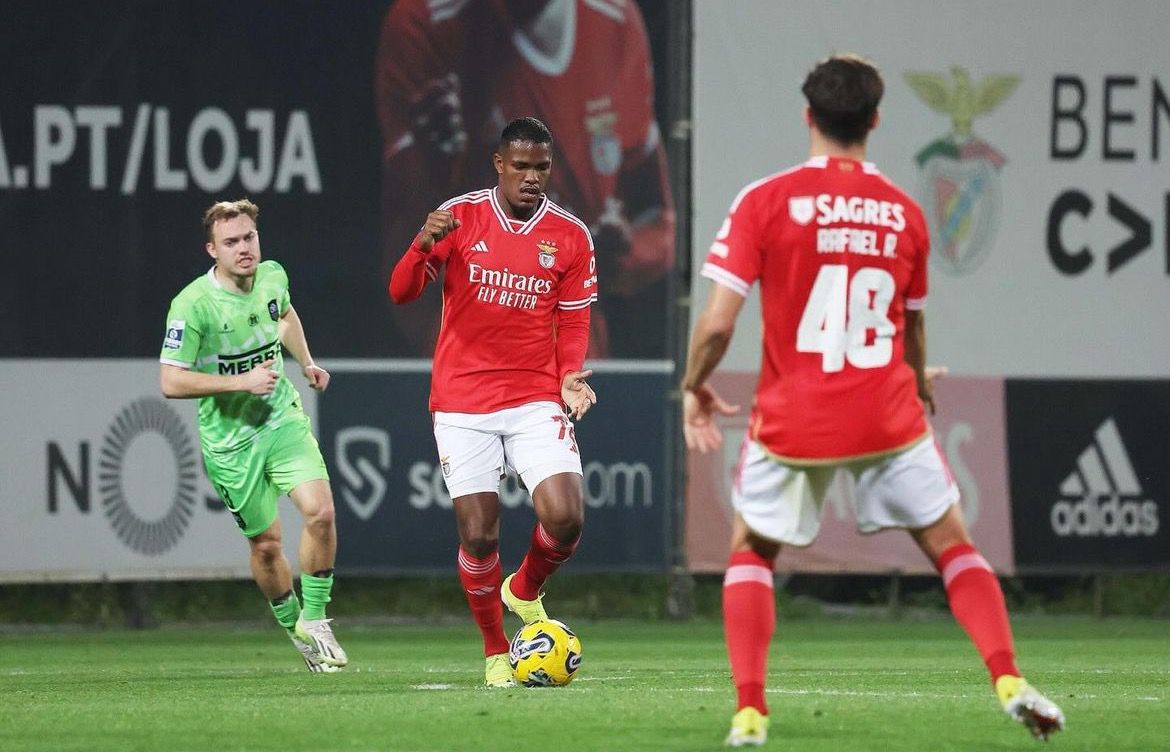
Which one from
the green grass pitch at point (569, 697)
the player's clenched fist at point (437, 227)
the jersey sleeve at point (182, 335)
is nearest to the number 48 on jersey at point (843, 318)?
the green grass pitch at point (569, 697)

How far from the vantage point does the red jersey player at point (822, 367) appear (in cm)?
600

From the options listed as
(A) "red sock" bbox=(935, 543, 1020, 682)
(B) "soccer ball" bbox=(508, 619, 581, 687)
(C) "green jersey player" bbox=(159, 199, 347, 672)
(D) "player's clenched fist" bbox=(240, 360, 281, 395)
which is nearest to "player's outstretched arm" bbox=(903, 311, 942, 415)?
(A) "red sock" bbox=(935, 543, 1020, 682)

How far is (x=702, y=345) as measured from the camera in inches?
236

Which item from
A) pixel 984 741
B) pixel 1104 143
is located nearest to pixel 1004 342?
pixel 1104 143

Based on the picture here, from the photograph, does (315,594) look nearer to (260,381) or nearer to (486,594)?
(260,381)

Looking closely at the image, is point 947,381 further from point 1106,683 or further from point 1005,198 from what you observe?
point 1106,683

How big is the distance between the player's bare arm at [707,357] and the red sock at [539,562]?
288 cm

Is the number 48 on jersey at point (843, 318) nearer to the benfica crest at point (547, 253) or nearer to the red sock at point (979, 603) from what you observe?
the red sock at point (979, 603)

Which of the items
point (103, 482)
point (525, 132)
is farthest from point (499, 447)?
point (103, 482)

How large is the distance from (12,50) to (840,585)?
6805 millimetres

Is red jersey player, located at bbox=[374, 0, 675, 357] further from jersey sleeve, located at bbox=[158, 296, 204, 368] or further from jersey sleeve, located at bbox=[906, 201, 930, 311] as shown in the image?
jersey sleeve, located at bbox=[906, 201, 930, 311]

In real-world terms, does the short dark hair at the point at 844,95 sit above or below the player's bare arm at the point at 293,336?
above

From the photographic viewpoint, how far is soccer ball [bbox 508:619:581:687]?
848 centimetres

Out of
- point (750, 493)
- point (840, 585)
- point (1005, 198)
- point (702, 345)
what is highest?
point (1005, 198)
